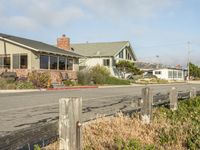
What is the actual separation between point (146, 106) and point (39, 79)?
23.7m

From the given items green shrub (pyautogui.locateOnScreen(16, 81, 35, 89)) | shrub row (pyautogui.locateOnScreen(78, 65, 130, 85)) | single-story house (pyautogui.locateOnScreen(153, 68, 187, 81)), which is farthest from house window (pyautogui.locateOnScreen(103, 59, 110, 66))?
single-story house (pyautogui.locateOnScreen(153, 68, 187, 81))

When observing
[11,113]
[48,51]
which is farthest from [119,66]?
[11,113]

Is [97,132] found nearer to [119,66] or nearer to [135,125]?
[135,125]

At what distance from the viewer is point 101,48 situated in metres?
54.8

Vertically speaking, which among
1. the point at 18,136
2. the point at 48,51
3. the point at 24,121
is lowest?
the point at 24,121

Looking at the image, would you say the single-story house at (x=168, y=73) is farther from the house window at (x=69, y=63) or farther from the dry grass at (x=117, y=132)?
the dry grass at (x=117, y=132)

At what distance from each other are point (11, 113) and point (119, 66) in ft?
128

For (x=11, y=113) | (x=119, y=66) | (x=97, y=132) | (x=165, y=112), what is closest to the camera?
(x=97, y=132)

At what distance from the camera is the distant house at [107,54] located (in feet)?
168

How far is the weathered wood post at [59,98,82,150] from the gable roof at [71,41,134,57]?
46.8 metres

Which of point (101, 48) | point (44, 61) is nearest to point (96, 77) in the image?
point (44, 61)

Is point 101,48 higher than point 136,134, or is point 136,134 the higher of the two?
point 101,48

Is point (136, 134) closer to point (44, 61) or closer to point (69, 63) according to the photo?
point (44, 61)

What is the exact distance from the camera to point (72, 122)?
396cm
